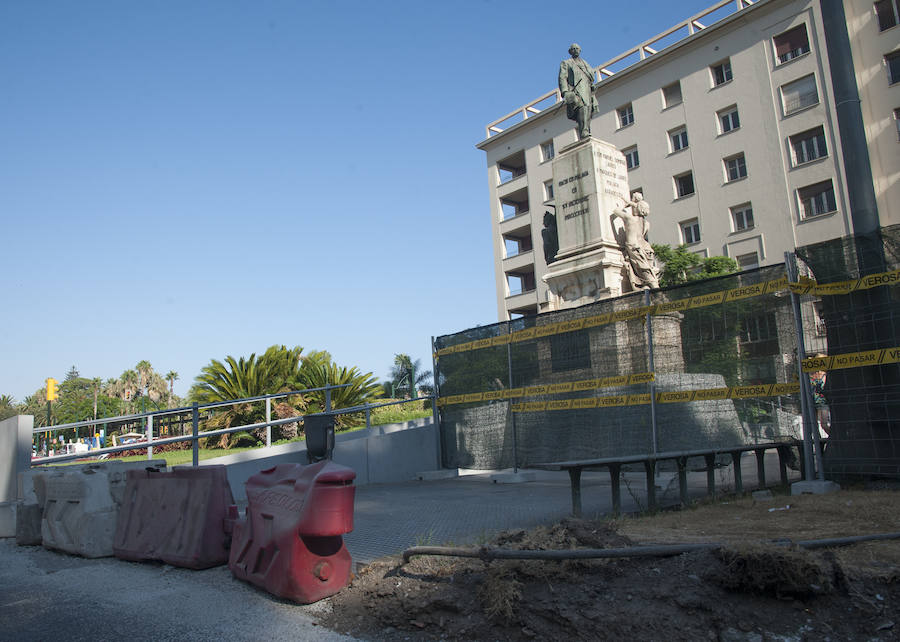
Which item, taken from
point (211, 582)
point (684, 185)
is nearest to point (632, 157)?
point (684, 185)

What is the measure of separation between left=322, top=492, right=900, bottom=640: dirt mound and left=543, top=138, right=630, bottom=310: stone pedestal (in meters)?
→ 10.4

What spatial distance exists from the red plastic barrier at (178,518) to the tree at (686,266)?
29.4 meters

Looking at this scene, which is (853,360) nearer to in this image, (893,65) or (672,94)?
(893,65)

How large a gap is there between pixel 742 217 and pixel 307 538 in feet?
121

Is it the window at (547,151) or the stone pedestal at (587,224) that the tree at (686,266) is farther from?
the stone pedestal at (587,224)

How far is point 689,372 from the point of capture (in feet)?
27.3

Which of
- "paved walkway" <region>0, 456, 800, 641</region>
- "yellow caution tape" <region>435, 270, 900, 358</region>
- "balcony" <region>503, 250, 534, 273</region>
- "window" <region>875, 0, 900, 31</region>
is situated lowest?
"paved walkway" <region>0, 456, 800, 641</region>

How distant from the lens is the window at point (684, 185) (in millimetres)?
38812

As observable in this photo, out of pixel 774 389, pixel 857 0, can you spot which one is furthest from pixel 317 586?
pixel 857 0

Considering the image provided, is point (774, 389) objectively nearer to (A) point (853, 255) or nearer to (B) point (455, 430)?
(A) point (853, 255)

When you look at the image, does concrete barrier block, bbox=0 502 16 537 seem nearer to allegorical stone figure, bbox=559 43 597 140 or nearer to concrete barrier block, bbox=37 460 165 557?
concrete barrier block, bbox=37 460 165 557

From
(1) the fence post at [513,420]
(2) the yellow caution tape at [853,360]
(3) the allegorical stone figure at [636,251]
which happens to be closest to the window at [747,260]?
(3) the allegorical stone figure at [636,251]

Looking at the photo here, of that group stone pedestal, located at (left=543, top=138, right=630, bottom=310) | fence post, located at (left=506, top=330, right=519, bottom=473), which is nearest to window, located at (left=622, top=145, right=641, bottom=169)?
stone pedestal, located at (left=543, top=138, right=630, bottom=310)

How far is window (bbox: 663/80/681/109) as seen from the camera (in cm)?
3941
